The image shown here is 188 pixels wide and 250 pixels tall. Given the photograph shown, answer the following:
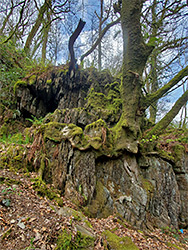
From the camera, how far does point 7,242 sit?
5.66ft

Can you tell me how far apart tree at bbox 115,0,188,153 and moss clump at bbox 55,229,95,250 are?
9.58ft

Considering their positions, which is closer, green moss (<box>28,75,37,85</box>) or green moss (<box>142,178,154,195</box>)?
green moss (<box>142,178,154,195</box>)

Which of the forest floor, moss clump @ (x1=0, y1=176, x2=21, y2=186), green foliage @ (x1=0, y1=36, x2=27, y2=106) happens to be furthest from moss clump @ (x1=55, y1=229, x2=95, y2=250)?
green foliage @ (x1=0, y1=36, x2=27, y2=106)

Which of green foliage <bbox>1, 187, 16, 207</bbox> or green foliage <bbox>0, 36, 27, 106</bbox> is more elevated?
green foliage <bbox>0, 36, 27, 106</bbox>

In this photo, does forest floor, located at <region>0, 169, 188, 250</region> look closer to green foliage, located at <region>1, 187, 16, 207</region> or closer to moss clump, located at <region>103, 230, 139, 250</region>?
green foliage, located at <region>1, 187, 16, 207</region>

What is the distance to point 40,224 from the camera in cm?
207

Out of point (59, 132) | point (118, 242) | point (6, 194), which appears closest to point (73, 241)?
point (118, 242)

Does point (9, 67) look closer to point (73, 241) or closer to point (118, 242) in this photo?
point (73, 241)

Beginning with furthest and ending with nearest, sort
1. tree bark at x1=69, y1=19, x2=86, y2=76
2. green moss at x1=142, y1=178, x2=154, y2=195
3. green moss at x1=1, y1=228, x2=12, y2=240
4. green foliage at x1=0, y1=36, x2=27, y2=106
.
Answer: green foliage at x1=0, y1=36, x2=27, y2=106 < tree bark at x1=69, y1=19, x2=86, y2=76 < green moss at x1=142, y1=178, x2=154, y2=195 < green moss at x1=1, y1=228, x2=12, y2=240

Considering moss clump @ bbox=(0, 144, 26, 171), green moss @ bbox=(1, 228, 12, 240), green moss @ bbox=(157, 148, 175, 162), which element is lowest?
green moss @ bbox=(1, 228, 12, 240)

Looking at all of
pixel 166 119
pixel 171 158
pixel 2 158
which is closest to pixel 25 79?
pixel 2 158

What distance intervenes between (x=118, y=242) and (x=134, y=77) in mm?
4902

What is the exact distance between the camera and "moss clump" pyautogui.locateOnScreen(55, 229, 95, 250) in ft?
6.54

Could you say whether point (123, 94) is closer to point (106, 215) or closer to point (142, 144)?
point (142, 144)
